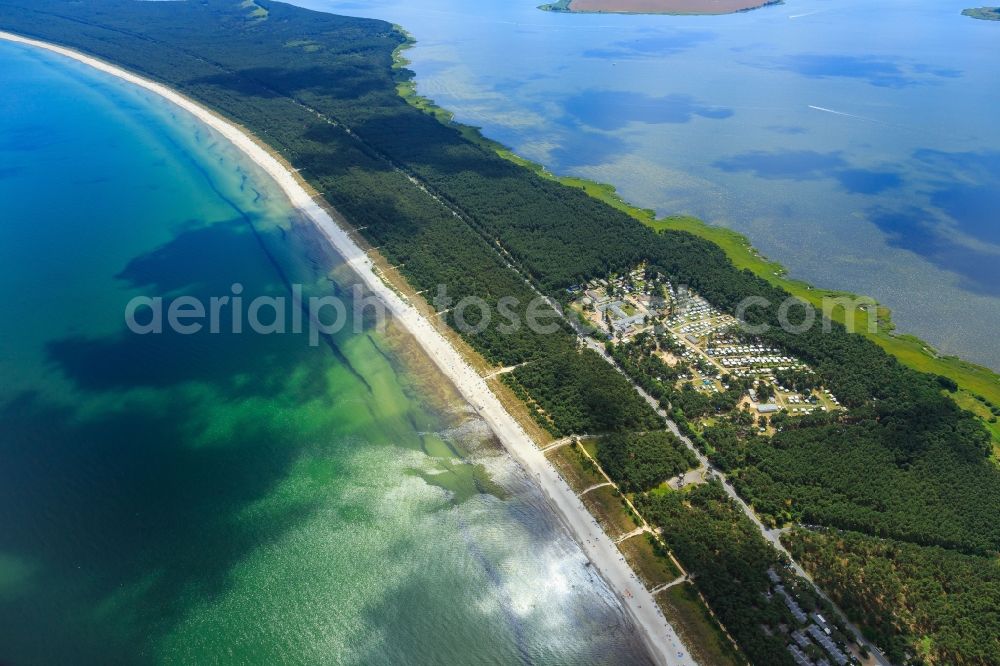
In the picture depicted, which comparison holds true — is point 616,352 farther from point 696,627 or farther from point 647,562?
point 696,627

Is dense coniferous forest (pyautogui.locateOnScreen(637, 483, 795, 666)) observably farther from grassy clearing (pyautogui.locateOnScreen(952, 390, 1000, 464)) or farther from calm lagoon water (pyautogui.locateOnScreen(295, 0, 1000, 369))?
calm lagoon water (pyautogui.locateOnScreen(295, 0, 1000, 369))

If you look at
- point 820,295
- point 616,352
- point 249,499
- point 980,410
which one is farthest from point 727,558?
point 820,295

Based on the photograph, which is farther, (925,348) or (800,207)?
(800,207)

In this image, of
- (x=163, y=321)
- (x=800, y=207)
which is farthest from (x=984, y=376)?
(x=163, y=321)

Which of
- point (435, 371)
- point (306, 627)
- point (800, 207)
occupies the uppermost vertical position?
point (800, 207)

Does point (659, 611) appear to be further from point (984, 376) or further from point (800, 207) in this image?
point (800, 207)

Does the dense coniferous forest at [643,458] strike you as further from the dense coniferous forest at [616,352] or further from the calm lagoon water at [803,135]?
the calm lagoon water at [803,135]

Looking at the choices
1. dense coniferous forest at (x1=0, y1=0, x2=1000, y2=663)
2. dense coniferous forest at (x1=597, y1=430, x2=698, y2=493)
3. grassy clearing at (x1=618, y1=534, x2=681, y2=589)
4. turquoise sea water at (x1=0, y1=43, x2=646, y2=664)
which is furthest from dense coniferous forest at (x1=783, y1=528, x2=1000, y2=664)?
turquoise sea water at (x1=0, y1=43, x2=646, y2=664)

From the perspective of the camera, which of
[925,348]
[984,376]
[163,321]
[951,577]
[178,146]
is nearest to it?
[951,577]

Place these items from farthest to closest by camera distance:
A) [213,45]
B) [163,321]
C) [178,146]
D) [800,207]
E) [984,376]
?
[213,45] → [178,146] → [800,207] → [163,321] → [984,376]
